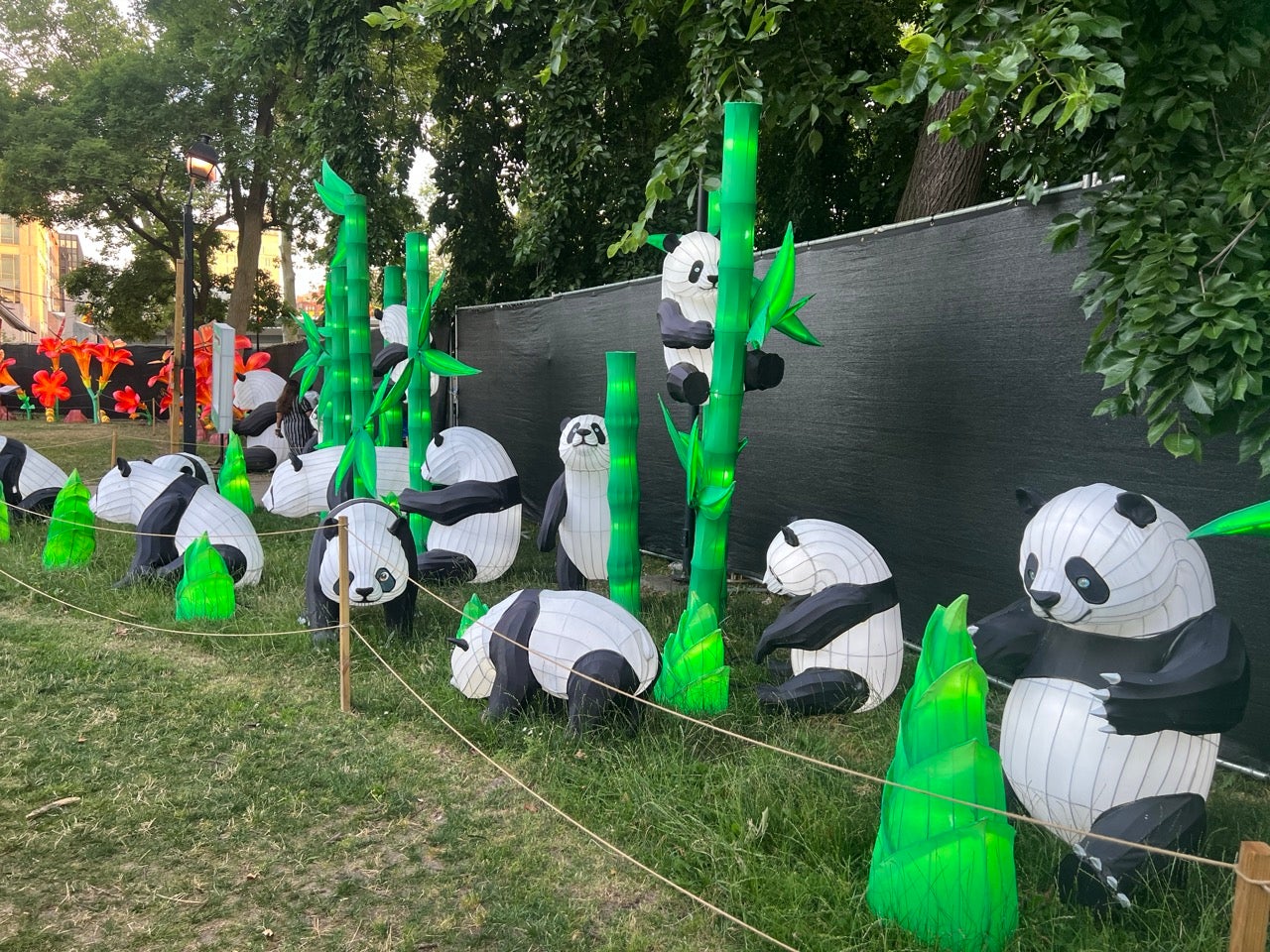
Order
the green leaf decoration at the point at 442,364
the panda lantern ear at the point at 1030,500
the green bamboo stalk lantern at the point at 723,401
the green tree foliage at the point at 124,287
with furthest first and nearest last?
the green tree foliage at the point at 124,287
the green leaf decoration at the point at 442,364
the green bamboo stalk lantern at the point at 723,401
the panda lantern ear at the point at 1030,500

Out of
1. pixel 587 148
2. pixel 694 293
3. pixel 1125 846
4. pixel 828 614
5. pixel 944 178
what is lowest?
pixel 1125 846

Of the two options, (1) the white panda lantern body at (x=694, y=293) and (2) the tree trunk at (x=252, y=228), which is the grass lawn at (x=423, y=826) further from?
(2) the tree trunk at (x=252, y=228)

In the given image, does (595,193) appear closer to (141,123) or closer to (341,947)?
(341,947)

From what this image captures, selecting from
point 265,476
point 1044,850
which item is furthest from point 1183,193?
point 265,476

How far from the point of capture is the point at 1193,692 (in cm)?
230

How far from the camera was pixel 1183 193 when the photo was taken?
2484 millimetres

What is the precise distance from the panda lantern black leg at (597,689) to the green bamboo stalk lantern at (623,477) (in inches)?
47.0

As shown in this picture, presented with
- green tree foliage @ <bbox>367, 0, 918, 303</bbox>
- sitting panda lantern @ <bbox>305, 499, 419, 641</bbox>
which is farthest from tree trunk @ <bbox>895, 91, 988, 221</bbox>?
sitting panda lantern @ <bbox>305, 499, 419, 641</bbox>

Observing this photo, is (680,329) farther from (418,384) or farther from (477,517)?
(418,384)

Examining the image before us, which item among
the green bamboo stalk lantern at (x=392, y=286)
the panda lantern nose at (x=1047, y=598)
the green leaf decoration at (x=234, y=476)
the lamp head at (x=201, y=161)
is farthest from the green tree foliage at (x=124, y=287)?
the panda lantern nose at (x=1047, y=598)

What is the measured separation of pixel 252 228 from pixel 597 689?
61.0 ft

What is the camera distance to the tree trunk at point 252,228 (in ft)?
60.1

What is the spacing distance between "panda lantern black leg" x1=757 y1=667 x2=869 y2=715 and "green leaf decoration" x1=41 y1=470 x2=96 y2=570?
4.80m

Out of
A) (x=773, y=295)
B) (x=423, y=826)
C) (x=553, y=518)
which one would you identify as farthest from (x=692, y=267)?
(x=423, y=826)
